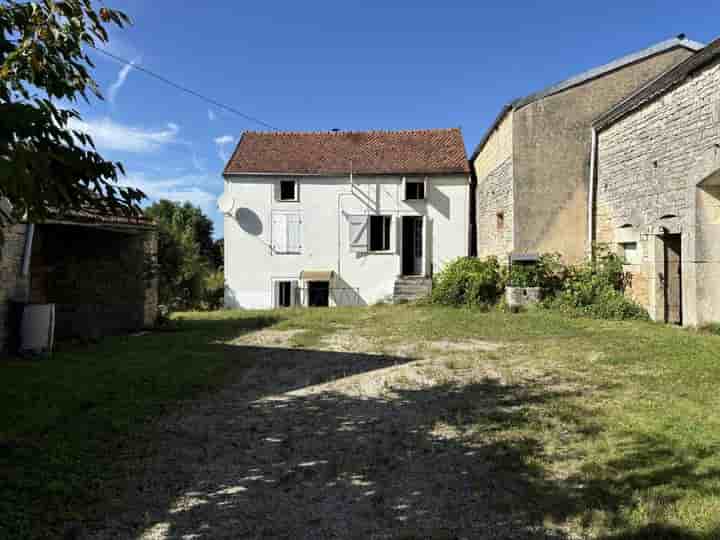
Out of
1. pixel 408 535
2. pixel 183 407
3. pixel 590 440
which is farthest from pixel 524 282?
pixel 408 535

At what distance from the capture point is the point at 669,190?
28.5 feet

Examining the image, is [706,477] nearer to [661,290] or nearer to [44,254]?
[661,290]

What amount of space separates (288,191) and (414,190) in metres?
4.61

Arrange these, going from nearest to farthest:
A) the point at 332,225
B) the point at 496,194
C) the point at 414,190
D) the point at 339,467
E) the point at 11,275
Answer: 1. the point at 339,467
2. the point at 11,275
3. the point at 496,194
4. the point at 332,225
5. the point at 414,190

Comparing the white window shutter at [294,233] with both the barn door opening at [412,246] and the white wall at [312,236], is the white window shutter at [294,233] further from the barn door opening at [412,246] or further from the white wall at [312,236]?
the barn door opening at [412,246]

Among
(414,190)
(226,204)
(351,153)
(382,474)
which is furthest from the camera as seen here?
(351,153)

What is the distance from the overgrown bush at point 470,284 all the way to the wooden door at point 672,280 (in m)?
3.80

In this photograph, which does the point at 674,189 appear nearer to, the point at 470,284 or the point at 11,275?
the point at 470,284

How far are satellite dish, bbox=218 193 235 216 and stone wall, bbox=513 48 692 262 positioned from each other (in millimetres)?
9759

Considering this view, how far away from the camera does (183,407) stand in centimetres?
451

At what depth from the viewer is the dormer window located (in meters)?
16.9

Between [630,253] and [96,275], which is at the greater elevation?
[630,253]

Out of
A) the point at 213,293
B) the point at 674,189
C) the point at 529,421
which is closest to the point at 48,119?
the point at 529,421

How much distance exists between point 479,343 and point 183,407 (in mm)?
4879
